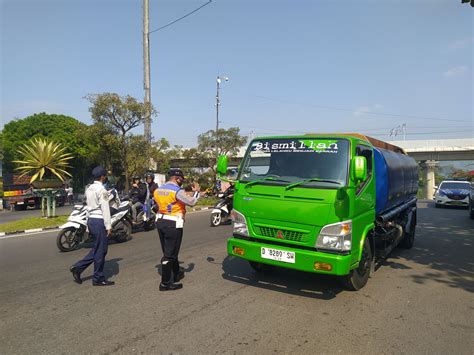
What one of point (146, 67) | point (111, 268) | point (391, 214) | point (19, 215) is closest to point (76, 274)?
point (111, 268)

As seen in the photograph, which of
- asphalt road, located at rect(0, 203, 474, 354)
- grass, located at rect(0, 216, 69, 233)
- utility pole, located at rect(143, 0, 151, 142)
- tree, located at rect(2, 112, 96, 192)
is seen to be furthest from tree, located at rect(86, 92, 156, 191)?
tree, located at rect(2, 112, 96, 192)

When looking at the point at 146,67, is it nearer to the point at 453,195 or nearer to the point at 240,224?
the point at 240,224

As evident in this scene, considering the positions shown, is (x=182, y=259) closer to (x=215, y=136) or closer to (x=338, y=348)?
(x=338, y=348)

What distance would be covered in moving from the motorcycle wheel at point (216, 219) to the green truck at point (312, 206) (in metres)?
6.70

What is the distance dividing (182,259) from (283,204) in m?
3.23

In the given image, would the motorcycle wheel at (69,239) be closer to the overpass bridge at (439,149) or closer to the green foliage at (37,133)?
the green foliage at (37,133)

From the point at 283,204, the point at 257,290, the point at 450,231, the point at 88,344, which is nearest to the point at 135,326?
the point at 88,344

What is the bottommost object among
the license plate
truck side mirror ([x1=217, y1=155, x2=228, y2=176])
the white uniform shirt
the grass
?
the grass

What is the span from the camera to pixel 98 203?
18.8ft

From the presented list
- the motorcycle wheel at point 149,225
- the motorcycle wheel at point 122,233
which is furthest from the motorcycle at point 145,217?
the motorcycle wheel at point 122,233

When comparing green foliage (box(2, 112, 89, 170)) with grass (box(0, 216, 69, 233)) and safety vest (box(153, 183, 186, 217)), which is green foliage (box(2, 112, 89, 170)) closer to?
grass (box(0, 216, 69, 233))

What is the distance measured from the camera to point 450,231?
11906mm

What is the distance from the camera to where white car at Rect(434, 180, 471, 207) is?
21.2 m

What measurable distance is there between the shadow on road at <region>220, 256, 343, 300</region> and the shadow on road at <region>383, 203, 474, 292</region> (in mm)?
1641
